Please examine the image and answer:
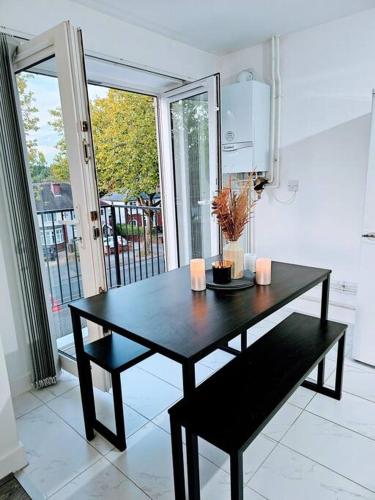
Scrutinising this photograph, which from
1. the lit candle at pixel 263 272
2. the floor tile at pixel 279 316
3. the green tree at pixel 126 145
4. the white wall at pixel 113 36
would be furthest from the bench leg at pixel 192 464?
the green tree at pixel 126 145

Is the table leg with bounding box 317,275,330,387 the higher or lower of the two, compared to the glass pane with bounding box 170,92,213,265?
lower

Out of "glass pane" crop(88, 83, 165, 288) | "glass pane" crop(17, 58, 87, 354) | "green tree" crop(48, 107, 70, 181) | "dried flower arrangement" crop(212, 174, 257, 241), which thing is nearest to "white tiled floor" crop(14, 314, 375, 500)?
"glass pane" crop(17, 58, 87, 354)

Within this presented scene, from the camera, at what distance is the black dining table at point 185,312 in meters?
1.21

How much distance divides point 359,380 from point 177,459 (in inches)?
59.0

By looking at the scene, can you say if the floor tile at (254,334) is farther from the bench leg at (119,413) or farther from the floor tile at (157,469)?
the bench leg at (119,413)

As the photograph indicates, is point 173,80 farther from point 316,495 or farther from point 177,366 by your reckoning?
point 316,495

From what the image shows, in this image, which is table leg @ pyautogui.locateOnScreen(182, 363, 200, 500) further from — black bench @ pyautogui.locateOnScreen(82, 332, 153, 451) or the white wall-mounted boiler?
the white wall-mounted boiler

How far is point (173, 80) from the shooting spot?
3.06 metres

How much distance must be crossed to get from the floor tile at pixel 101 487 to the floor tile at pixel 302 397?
39.4 inches

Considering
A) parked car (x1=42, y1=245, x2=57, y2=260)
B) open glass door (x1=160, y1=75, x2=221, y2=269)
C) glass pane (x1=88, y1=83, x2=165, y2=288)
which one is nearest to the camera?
parked car (x1=42, y1=245, x2=57, y2=260)

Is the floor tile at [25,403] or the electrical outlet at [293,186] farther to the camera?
the electrical outlet at [293,186]

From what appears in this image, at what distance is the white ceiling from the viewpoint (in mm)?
2320

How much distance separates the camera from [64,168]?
2127mm

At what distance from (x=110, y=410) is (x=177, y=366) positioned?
600mm
